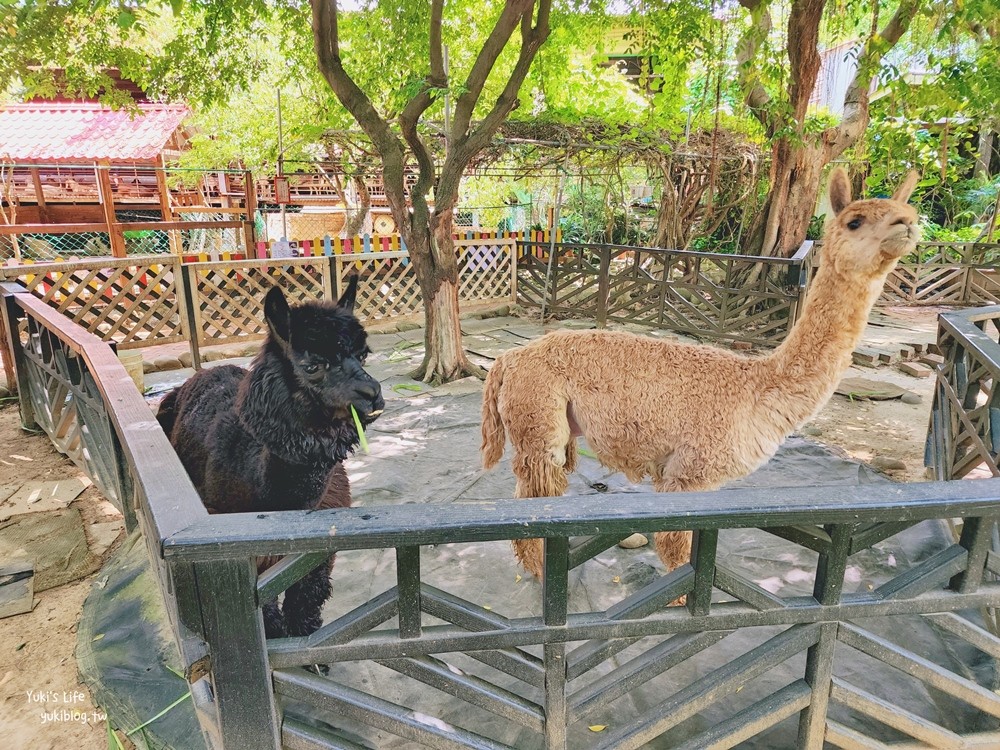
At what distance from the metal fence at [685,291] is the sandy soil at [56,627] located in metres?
3.14

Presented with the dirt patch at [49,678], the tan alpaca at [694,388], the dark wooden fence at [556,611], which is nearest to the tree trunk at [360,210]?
the dirt patch at [49,678]

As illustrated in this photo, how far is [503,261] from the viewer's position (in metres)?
11.8

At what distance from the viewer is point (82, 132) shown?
1172cm

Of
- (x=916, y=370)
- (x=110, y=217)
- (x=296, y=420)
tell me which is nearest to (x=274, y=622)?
(x=296, y=420)

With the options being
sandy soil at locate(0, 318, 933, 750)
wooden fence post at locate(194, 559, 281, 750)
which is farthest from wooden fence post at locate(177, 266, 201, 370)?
wooden fence post at locate(194, 559, 281, 750)

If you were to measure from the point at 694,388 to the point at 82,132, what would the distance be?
13945mm

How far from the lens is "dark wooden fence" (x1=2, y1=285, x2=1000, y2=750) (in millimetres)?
1271

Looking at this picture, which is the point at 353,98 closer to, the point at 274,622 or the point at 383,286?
the point at 383,286

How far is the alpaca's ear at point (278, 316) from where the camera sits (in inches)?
81.6

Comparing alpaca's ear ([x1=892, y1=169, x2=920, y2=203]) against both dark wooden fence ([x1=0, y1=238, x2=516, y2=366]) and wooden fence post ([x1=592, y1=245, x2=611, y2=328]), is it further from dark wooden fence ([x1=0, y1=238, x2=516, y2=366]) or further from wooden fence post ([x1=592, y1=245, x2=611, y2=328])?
wooden fence post ([x1=592, y1=245, x2=611, y2=328])

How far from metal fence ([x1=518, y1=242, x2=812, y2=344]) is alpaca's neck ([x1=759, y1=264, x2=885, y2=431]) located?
5.90 metres

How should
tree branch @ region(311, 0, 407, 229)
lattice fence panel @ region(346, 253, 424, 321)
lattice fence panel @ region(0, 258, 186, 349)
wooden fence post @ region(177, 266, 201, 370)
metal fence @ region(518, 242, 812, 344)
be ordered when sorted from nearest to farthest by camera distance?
tree branch @ region(311, 0, 407, 229), lattice fence panel @ region(0, 258, 186, 349), wooden fence post @ region(177, 266, 201, 370), metal fence @ region(518, 242, 812, 344), lattice fence panel @ region(346, 253, 424, 321)

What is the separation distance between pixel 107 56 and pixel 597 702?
8114 mm

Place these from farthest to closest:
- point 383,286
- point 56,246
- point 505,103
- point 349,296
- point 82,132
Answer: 1. point 56,246
2. point 82,132
3. point 383,286
4. point 505,103
5. point 349,296
